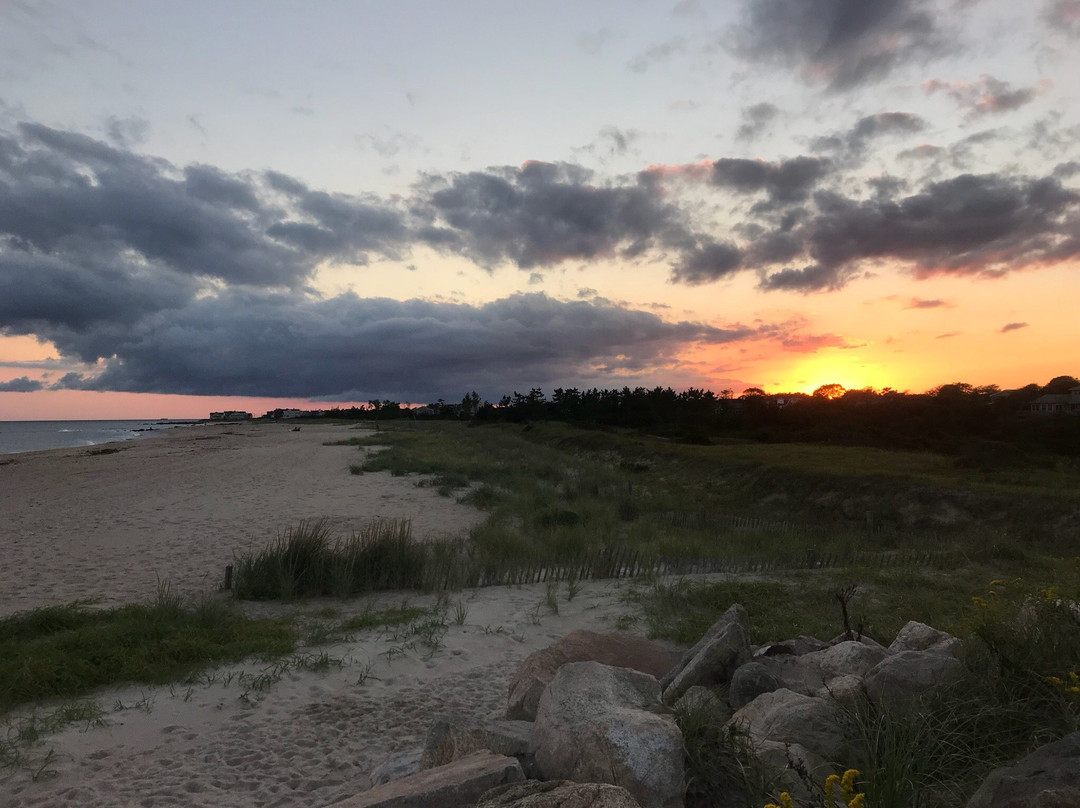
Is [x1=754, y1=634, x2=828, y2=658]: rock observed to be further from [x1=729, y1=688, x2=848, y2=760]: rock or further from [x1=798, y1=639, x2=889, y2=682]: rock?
[x1=729, y1=688, x2=848, y2=760]: rock

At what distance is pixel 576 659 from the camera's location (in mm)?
5418

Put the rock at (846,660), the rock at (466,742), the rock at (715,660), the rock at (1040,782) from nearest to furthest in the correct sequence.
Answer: the rock at (1040,782), the rock at (466,742), the rock at (846,660), the rock at (715,660)

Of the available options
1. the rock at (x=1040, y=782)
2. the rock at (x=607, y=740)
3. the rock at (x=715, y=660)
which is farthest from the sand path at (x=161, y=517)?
the rock at (x=1040, y=782)

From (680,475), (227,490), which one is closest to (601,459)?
(680,475)

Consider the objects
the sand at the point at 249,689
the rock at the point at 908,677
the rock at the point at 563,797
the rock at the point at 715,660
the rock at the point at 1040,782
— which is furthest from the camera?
the rock at the point at 715,660

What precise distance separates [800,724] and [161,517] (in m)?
17.7

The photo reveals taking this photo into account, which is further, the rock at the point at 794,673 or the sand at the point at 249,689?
the rock at the point at 794,673

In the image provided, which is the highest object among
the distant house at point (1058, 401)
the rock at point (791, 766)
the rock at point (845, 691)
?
the distant house at point (1058, 401)

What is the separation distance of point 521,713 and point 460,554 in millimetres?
7226

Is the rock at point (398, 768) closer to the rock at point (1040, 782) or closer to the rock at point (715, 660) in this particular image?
the rock at point (715, 660)

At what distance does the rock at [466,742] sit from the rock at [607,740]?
Answer: 11cm

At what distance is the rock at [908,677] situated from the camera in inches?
155

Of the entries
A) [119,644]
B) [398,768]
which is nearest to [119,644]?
[119,644]

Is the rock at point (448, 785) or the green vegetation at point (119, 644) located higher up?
the rock at point (448, 785)
